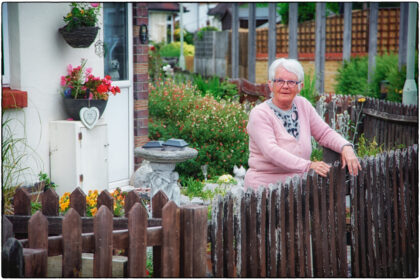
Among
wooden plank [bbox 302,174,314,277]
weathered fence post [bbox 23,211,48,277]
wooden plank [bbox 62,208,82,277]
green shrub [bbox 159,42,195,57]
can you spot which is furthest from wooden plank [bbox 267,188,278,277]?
green shrub [bbox 159,42,195,57]

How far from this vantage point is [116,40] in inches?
303

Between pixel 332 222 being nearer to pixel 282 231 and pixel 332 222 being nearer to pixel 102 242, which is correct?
pixel 282 231

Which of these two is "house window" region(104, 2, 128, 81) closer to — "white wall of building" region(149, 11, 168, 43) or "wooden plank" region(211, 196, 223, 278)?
"wooden plank" region(211, 196, 223, 278)

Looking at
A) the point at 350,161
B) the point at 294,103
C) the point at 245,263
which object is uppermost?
the point at 294,103

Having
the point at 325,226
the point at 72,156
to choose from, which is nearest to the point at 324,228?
the point at 325,226

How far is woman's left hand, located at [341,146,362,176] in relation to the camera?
4113mm

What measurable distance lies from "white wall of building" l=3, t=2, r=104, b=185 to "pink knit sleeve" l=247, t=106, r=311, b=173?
2.86 meters

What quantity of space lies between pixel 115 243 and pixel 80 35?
12.7 ft

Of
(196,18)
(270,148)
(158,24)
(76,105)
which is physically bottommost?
(270,148)

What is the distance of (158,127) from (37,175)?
2864 millimetres

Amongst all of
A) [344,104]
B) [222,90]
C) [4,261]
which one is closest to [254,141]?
[4,261]

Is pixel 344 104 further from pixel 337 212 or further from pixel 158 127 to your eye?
pixel 337 212

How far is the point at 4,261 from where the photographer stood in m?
2.80

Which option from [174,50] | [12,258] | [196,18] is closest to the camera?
[12,258]
